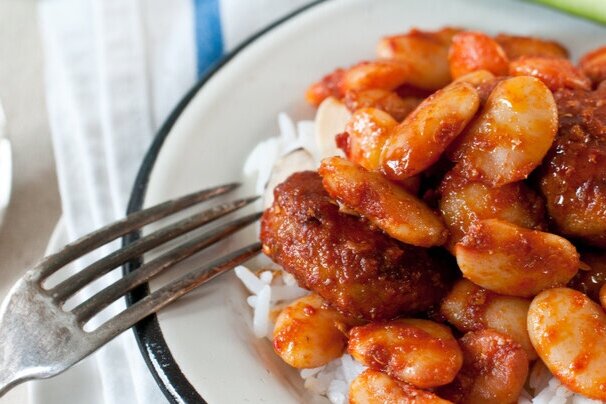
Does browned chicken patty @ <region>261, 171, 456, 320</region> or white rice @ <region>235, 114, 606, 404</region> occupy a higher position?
browned chicken patty @ <region>261, 171, 456, 320</region>

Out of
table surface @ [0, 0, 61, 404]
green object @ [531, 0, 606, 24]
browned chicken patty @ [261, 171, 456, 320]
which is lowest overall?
table surface @ [0, 0, 61, 404]

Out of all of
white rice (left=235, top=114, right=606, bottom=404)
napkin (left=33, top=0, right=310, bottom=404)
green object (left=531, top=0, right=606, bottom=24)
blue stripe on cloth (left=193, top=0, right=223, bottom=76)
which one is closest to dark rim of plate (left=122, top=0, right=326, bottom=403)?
napkin (left=33, top=0, right=310, bottom=404)

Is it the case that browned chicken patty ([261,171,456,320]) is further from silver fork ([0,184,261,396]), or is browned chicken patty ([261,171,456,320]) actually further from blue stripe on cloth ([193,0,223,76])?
blue stripe on cloth ([193,0,223,76])

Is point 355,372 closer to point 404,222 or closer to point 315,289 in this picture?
point 315,289

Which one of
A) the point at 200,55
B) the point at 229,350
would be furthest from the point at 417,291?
the point at 200,55

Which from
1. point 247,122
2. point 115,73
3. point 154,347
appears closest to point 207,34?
point 115,73

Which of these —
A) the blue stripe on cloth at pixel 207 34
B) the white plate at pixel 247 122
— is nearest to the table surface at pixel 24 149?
the white plate at pixel 247 122
